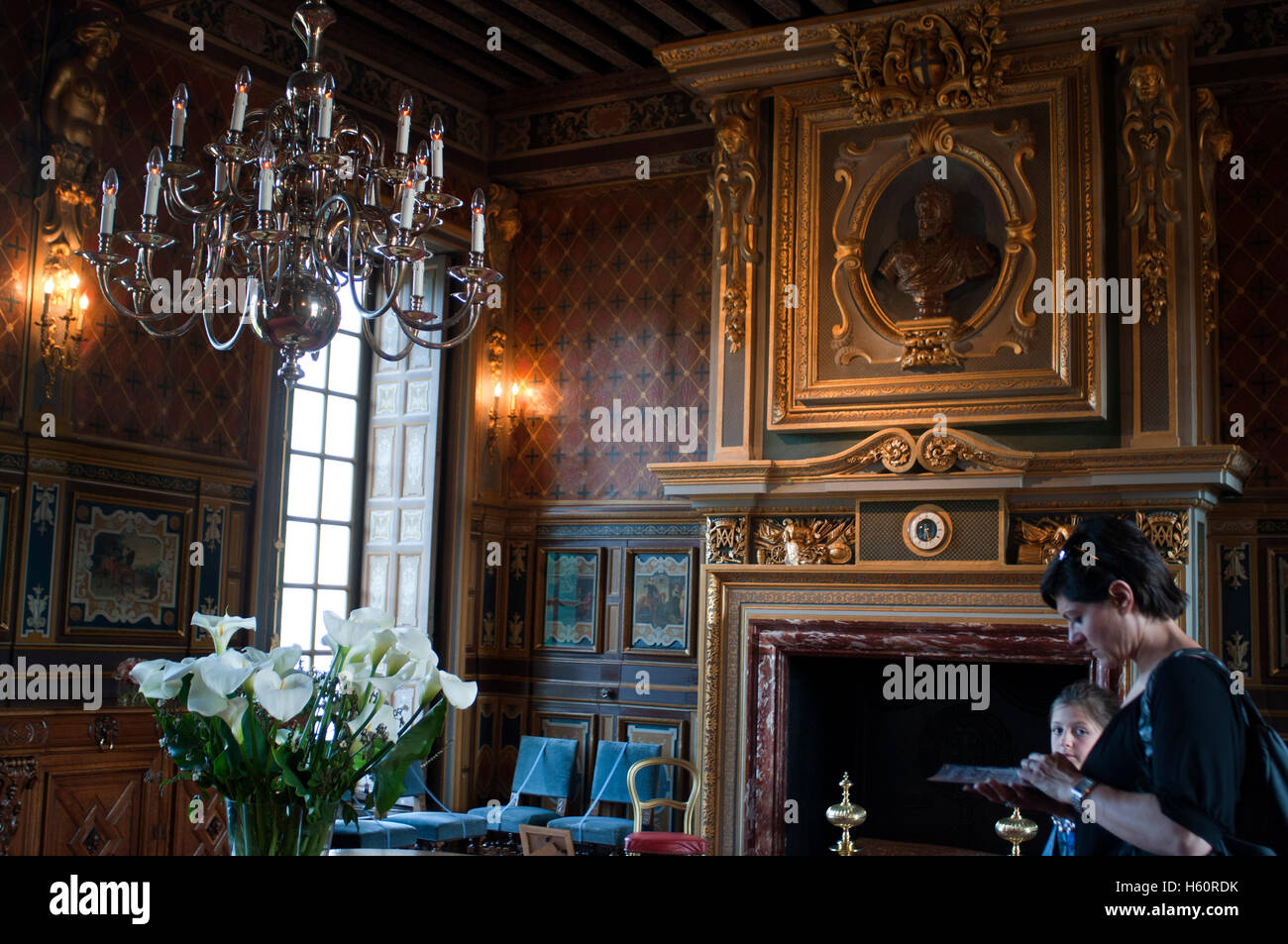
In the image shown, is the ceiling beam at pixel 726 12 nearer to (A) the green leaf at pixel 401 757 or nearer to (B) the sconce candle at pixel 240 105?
(B) the sconce candle at pixel 240 105

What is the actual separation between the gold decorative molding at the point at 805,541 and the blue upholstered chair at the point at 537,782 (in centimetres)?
202

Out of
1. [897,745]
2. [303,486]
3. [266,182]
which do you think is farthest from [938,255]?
[266,182]

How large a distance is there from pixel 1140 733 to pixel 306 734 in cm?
131

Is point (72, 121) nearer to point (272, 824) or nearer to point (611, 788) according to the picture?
point (611, 788)

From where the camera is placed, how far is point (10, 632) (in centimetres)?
625

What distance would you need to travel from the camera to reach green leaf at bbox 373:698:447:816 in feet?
7.28

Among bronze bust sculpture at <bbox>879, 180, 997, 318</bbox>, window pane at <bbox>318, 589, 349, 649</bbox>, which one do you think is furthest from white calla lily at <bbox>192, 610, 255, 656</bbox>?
window pane at <bbox>318, 589, 349, 649</bbox>

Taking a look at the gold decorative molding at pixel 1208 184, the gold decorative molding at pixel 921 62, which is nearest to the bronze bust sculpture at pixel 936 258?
the gold decorative molding at pixel 921 62

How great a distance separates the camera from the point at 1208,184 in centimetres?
712

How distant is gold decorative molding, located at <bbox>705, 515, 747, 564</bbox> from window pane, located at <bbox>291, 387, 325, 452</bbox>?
279 cm

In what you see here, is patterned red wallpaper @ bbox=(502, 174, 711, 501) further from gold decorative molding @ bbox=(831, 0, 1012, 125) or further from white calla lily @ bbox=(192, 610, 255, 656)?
white calla lily @ bbox=(192, 610, 255, 656)

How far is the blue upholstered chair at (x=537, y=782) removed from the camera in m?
8.30
